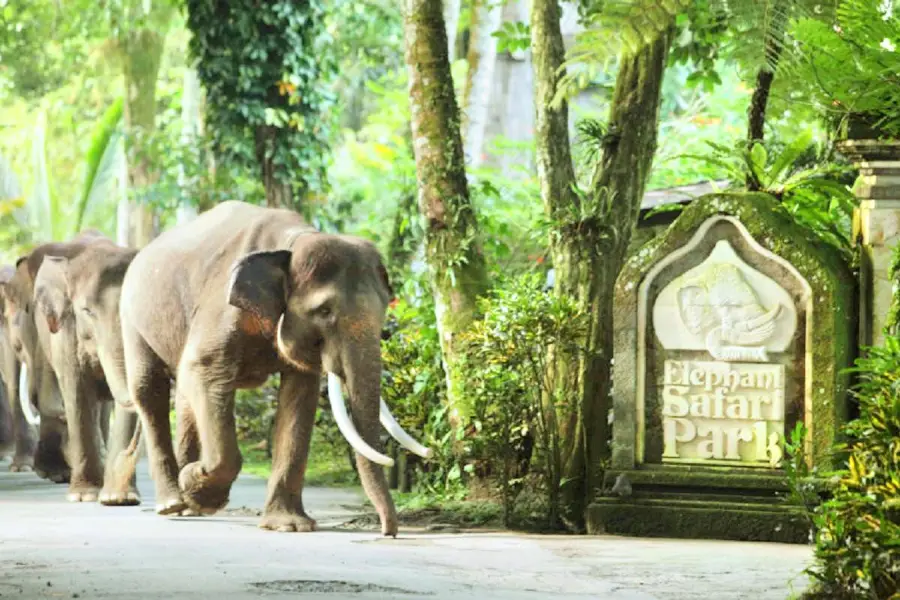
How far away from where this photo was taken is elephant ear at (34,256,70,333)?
16.5 metres

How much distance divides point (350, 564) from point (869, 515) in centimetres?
302

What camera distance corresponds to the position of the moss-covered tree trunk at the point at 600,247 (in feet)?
43.8

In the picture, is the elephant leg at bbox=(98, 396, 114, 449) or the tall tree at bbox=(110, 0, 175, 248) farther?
the tall tree at bbox=(110, 0, 175, 248)

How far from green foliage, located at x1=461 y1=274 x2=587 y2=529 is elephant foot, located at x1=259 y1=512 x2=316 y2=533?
143 centimetres

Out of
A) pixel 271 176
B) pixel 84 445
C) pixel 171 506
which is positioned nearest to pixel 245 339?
pixel 171 506

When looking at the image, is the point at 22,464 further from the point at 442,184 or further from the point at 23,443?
the point at 442,184

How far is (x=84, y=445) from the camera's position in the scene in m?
16.0

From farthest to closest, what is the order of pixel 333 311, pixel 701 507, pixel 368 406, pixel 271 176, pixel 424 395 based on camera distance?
pixel 271 176 < pixel 424 395 < pixel 701 507 < pixel 333 311 < pixel 368 406

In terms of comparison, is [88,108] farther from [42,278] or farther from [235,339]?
[235,339]

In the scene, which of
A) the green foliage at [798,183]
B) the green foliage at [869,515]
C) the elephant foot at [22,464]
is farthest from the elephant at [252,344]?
the elephant foot at [22,464]

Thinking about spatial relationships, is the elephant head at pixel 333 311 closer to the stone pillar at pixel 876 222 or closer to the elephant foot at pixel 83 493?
the stone pillar at pixel 876 222

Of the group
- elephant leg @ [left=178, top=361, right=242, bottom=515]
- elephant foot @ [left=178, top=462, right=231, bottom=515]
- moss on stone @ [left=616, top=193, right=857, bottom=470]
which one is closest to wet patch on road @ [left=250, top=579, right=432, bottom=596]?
elephant leg @ [left=178, top=361, right=242, bottom=515]

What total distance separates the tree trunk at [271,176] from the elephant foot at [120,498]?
283 inches

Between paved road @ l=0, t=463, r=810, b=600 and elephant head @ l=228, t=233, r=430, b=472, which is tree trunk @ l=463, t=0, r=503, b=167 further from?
Result: elephant head @ l=228, t=233, r=430, b=472
